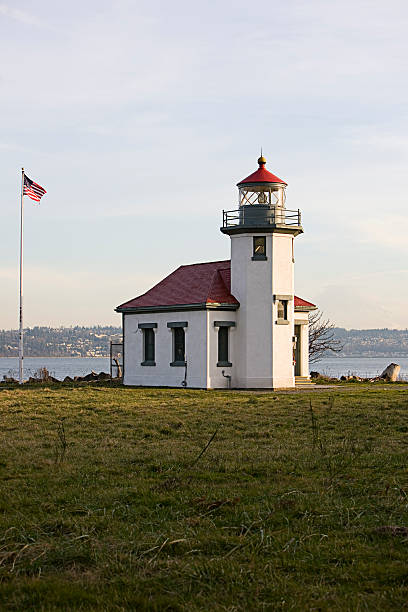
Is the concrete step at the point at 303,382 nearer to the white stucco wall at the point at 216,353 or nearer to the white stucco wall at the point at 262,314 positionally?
the white stucco wall at the point at 262,314

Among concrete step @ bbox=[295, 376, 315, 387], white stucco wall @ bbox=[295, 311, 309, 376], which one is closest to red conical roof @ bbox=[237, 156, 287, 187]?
white stucco wall @ bbox=[295, 311, 309, 376]

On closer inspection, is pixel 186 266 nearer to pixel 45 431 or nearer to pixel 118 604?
pixel 45 431

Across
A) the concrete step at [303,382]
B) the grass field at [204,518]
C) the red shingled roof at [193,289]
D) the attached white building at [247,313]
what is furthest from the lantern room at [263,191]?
the grass field at [204,518]

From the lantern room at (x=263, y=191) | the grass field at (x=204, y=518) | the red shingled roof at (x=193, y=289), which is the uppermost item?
the lantern room at (x=263, y=191)

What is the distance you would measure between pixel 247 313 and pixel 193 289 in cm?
309

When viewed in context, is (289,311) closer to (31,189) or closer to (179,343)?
(179,343)

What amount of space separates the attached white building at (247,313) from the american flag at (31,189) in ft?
25.7

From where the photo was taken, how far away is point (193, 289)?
1364 inches

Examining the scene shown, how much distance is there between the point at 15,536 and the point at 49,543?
479mm

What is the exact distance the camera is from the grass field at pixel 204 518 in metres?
6.02

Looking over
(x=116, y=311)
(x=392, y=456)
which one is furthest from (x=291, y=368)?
(x=392, y=456)

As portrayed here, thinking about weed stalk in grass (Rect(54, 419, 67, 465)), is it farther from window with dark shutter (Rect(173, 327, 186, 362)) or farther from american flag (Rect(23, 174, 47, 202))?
american flag (Rect(23, 174, 47, 202))

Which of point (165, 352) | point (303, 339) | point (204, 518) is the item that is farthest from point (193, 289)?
point (204, 518)

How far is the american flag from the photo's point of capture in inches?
1405
